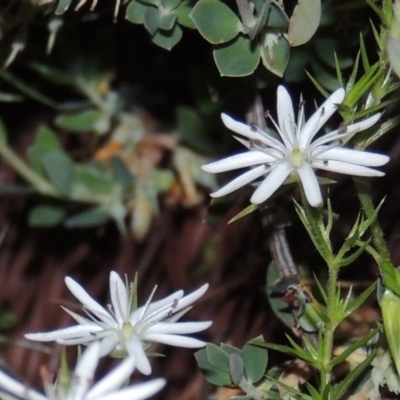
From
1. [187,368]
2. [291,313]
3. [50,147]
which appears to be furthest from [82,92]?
[291,313]

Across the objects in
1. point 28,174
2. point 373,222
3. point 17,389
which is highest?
point 28,174

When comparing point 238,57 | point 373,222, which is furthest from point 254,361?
point 238,57

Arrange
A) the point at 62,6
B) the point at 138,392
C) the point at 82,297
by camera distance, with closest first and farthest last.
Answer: the point at 138,392
the point at 82,297
the point at 62,6

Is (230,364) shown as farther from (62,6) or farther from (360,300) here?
(62,6)

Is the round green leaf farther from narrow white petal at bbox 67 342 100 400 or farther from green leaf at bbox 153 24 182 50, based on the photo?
narrow white petal at bbox 67 342 100 400

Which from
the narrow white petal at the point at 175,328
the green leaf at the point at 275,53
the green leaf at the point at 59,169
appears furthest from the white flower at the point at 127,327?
the green leaf at the point at 59,169

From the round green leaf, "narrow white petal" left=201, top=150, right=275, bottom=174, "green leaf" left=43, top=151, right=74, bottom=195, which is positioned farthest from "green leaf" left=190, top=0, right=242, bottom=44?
"green leaf" left=43, top=151, right=74, bottom=195
